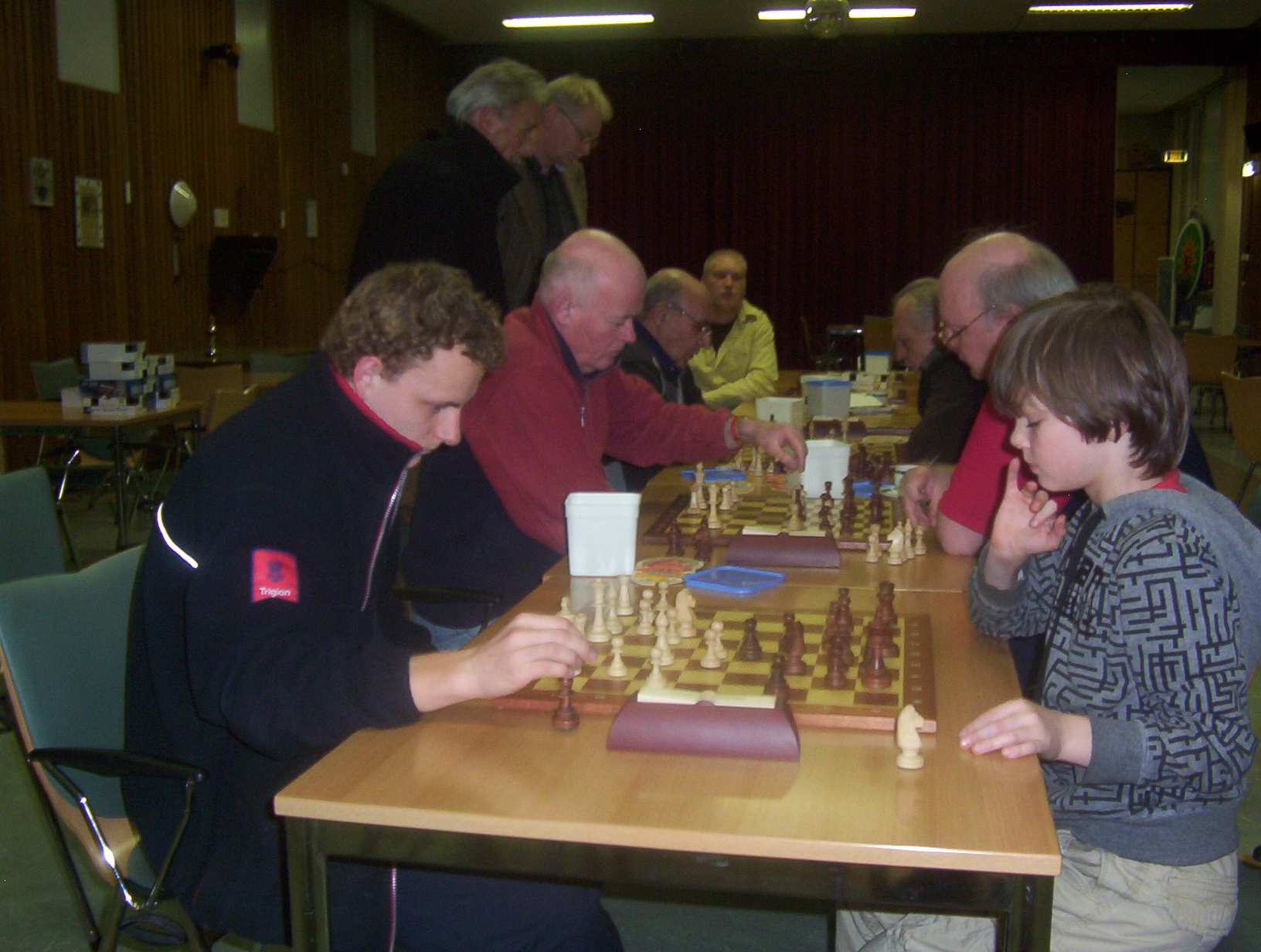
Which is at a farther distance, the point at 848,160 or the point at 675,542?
the point at 848,160

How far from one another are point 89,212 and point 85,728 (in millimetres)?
5948

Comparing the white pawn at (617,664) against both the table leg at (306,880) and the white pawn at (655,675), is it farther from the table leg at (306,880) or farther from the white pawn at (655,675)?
the table leg at (306,880)

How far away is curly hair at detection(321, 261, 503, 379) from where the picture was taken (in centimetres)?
167

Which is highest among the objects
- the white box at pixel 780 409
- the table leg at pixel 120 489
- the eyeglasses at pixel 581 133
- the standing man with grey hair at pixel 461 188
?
the eyeglasses at pixel 581 133

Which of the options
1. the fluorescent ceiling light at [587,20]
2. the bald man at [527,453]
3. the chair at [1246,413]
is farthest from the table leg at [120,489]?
the fluorescent ceiling light at [587,20]

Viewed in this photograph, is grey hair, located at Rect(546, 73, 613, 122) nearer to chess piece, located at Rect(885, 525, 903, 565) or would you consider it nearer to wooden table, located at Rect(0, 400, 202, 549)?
wooden table, located at Rect(0, 400, 202, 549)

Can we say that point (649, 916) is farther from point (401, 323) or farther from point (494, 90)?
point (494, 90)

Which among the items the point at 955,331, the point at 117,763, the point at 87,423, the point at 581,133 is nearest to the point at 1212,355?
the point at 581,133

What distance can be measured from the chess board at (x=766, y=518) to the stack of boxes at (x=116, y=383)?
3133 mm

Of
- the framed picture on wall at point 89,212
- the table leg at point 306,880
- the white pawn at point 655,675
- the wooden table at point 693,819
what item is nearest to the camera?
the wooden table at point 693,819

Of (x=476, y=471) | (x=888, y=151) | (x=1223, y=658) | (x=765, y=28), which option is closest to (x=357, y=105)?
(x=765, y=28)

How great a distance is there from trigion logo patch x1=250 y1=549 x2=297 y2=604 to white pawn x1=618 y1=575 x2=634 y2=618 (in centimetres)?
62

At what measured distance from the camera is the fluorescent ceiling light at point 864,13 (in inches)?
413

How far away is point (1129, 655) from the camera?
1.45 metres
